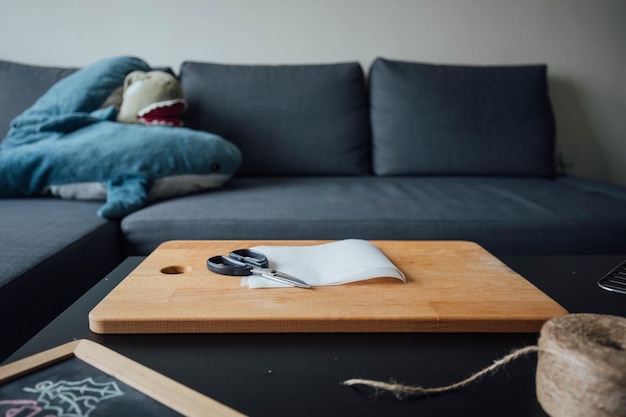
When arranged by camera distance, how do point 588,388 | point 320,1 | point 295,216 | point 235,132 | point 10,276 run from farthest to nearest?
point 320,1, point 235,132, point 295,216, point 10,276, point 588,388

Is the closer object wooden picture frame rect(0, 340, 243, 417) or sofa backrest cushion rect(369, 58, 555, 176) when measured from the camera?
wooden picture frame rect(0, 340, 243, 417)

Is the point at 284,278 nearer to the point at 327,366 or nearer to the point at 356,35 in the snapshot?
the point at 327,366

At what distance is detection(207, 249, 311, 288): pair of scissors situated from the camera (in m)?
0.61

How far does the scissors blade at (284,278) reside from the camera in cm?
60

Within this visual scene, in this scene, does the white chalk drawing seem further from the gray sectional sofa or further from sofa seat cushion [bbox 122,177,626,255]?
sofa seat cushion [bbox 122,177,626,255]

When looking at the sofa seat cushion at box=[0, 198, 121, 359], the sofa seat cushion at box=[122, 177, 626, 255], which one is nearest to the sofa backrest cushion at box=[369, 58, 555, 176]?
the sofa seat cushion at box=[122, 177, 626, 255]

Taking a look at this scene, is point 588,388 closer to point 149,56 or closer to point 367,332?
point 367,332

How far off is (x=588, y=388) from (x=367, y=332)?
24 cm

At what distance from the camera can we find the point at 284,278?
2.01 ft

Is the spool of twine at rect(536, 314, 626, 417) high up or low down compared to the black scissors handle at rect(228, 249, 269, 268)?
up

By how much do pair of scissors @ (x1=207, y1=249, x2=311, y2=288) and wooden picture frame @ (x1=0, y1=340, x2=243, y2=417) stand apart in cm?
21

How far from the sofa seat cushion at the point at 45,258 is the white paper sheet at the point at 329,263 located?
40 cm

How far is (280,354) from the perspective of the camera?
0.48m

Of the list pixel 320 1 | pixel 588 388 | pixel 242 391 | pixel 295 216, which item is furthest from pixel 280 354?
pixel 320 1
